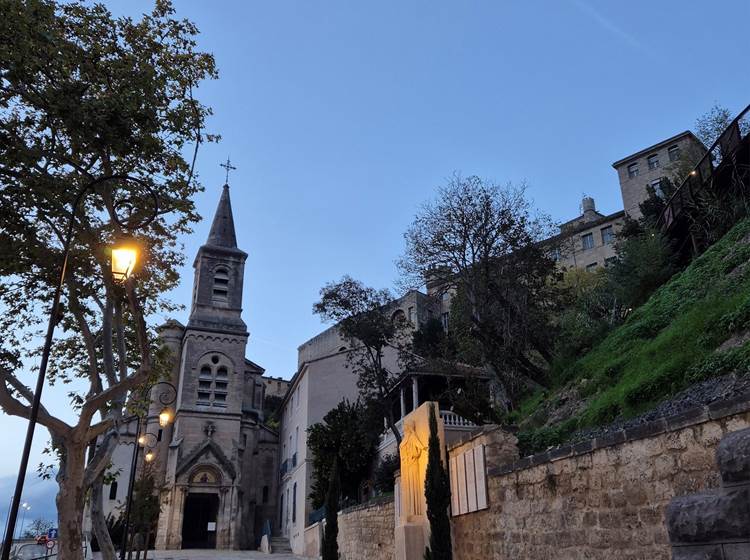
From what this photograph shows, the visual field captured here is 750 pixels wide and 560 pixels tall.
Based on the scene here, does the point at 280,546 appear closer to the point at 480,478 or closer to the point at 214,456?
the point at 214,456

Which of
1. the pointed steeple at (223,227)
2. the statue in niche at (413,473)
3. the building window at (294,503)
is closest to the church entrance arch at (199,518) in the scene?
the building window at (294,503)

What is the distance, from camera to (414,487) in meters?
12.3

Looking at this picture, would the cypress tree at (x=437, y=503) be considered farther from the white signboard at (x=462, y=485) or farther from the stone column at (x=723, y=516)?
the stone column at (x=723, y=516)

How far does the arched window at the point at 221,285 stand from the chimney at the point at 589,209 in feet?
103

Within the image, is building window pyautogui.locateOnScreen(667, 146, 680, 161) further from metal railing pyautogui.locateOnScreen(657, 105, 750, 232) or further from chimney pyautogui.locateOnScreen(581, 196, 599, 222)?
metal railing pyautogui.locateOnScreen(657, 105, 750, 232)

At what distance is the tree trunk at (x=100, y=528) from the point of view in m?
12.7

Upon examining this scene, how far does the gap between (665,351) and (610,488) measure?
4.33 meters

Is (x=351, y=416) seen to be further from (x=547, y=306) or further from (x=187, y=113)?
(x=187, y=113)

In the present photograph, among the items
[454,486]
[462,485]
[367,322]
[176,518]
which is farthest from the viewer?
[176,518]

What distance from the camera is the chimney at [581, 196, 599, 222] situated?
5212cm

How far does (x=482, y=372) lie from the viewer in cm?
2289

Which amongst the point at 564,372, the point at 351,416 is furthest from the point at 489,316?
the point at 351,416

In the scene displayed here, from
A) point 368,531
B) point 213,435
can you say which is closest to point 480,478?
point 368,531

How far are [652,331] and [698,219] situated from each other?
6479mm
